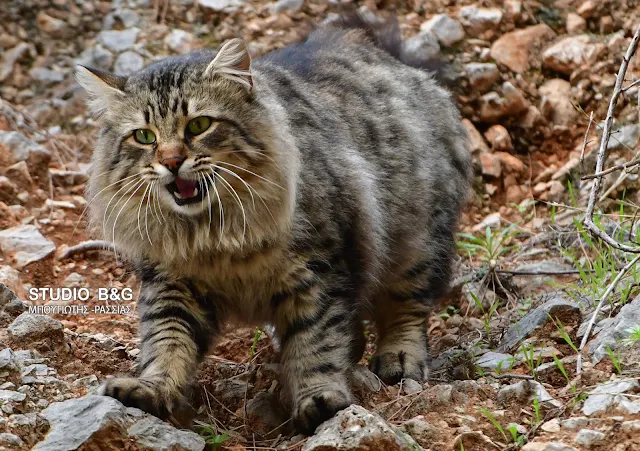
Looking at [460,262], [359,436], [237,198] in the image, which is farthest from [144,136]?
[460,262]

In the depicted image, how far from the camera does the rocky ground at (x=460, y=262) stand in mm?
2982

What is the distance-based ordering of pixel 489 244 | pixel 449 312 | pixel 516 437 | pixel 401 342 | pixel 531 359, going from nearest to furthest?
pixel 516 437, pixel 531 359, pixel 401 342, pixel 489 244, pixel 449 312

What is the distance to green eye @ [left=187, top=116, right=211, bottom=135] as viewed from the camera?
3.30 meters

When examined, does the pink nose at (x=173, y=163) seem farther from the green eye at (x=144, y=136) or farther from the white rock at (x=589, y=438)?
the white rock at (x=589, y=438)

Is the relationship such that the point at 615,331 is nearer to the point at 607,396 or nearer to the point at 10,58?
the point at 607,396

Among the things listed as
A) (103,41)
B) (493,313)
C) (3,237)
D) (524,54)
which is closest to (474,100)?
(524,54)

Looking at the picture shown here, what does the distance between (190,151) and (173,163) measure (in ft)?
0.28

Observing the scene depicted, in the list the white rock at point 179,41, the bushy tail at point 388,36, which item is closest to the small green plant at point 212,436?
the bushy tail at point 388,36

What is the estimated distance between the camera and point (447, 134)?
4.71 m

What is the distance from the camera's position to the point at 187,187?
3.26 m

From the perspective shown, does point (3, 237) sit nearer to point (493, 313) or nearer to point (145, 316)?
point (145, 316)

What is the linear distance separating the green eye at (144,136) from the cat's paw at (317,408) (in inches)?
46.3

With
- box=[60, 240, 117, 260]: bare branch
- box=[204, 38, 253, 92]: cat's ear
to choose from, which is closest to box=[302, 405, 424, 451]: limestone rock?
box=[204, 38, 253, 92]: cat's ear

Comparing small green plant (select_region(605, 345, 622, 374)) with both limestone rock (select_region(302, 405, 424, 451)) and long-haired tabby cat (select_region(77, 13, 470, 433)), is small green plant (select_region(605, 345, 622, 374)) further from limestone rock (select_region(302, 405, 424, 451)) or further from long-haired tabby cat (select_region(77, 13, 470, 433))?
long-haired tabby cat (select_region(77, 13, 470, 433))
